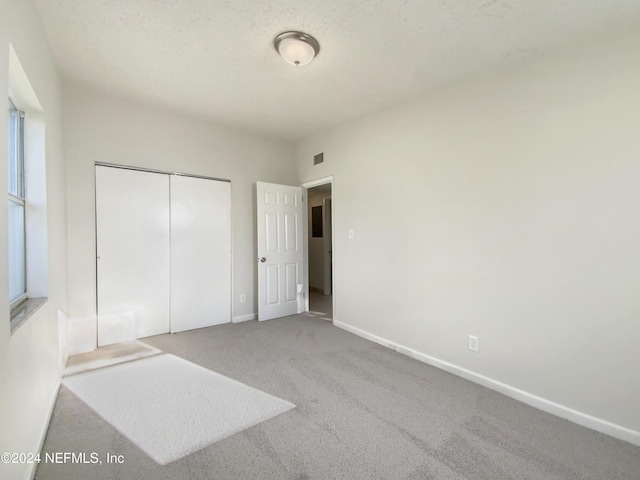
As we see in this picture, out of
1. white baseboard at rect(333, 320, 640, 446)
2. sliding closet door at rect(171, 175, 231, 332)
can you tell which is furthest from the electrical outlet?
sliding closet door at rect(171, 175, 231, 332)

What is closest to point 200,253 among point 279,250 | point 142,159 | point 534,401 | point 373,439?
point 279,250

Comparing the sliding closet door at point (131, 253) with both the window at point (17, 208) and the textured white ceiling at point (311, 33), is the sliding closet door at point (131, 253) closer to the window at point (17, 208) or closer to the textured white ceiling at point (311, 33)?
the textured white ceiling at point (311, 33)

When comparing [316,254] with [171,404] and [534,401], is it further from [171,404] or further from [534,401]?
[534,401]

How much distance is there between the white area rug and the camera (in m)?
1.71

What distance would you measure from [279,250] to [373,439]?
281 cm

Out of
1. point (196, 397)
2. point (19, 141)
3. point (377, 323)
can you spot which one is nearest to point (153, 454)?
point (196, 397)

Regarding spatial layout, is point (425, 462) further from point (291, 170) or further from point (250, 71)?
point (291, 170)

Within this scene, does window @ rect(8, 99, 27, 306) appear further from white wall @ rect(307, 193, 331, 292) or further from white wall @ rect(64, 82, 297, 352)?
white wall @ rect(307, 193, 331, 292)

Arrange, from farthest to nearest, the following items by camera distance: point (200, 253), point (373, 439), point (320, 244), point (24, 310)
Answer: point (320, 244)
point (200, 253)
point (373, 439)
point (24, 310)

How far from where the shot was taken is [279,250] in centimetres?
418

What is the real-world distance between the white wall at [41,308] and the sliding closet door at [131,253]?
1.21 ft

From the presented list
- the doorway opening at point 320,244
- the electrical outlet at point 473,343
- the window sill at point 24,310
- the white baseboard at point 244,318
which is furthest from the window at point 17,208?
the doorway opening at point 320,244

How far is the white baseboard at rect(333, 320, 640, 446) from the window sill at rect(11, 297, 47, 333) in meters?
2.88

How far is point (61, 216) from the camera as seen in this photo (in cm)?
257
